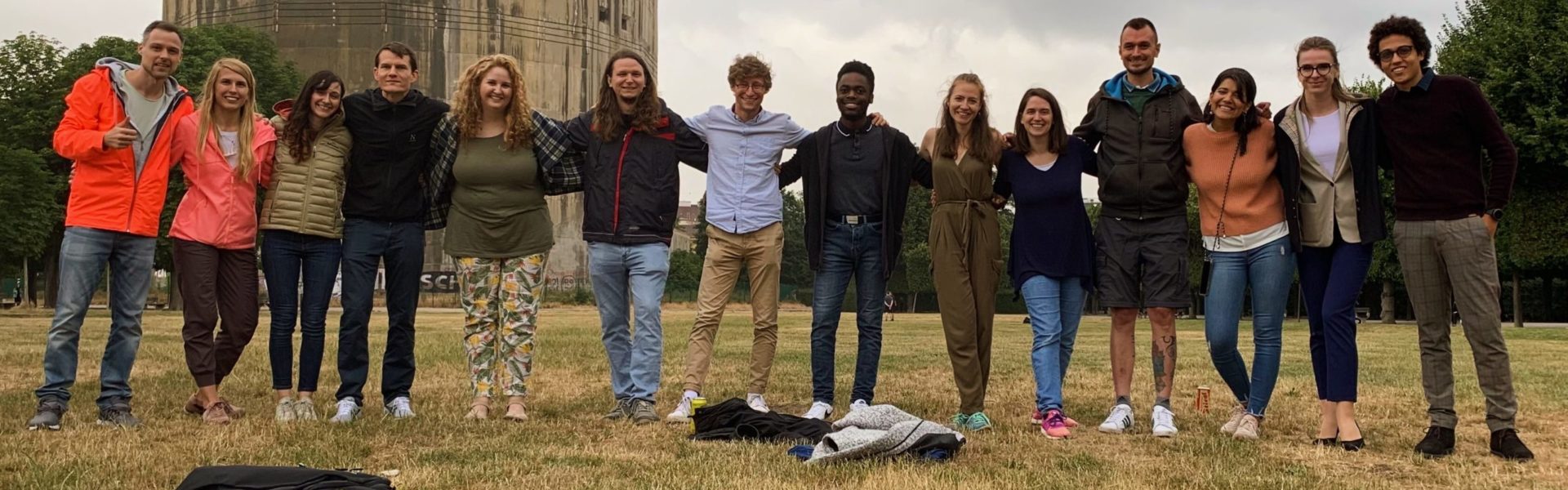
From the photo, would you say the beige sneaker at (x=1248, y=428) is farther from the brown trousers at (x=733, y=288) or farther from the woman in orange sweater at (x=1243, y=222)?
the brown trousers at (x=733, y=288)

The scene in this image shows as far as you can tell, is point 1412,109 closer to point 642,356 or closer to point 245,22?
point 642,356

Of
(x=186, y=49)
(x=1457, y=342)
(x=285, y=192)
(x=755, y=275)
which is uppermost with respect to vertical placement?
(x=186, y=49)

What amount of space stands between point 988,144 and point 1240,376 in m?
1.95

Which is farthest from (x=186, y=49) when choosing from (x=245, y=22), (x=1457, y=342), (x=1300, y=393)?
(x=1300, y=393)

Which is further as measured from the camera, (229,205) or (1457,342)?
(1457,342)

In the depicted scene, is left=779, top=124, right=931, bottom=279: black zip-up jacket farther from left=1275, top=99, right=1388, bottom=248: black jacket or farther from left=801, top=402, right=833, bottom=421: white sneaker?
left=1275, top=99, right=1388, bottom=248: black jacket

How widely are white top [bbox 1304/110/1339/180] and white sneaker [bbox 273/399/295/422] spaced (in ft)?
18.8

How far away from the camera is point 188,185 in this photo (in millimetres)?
7133

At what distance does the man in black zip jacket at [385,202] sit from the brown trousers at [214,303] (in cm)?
56

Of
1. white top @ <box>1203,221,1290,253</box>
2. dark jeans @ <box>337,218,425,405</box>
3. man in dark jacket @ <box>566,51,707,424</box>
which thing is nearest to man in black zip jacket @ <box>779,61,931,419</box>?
man in dark jacket @ <box>566,51,707,424</box>

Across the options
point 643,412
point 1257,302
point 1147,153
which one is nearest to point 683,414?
point 643,412

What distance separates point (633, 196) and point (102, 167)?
286 centimetres

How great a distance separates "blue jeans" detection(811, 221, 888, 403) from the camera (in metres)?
7.47

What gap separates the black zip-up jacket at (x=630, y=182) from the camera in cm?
740
